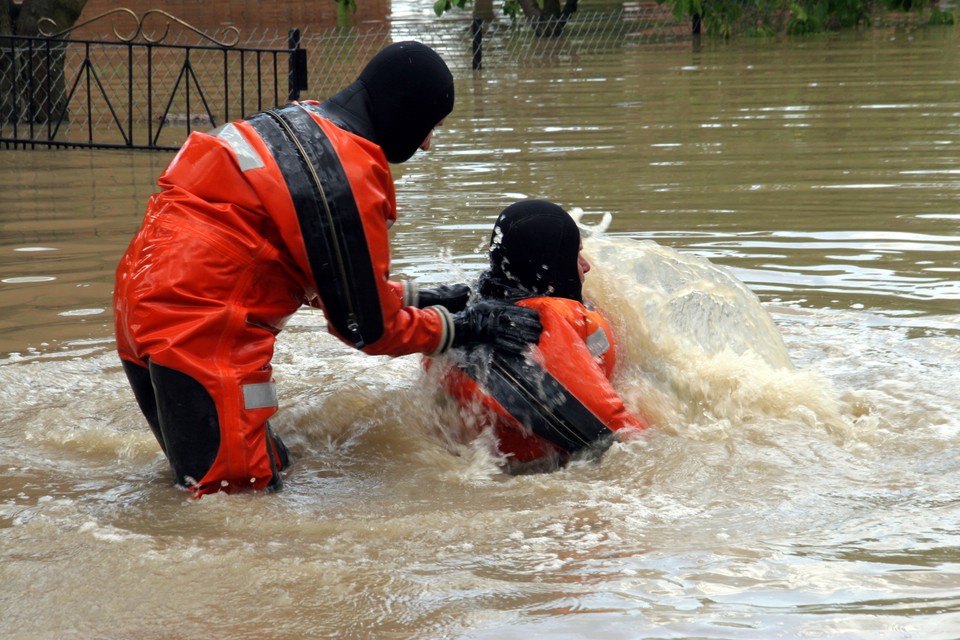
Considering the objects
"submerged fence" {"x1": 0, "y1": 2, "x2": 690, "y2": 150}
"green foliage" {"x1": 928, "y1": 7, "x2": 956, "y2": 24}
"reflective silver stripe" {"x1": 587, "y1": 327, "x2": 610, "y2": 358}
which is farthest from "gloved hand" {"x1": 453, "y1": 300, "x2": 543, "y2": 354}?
"green foliage" {"x1": 928, "y1": 7, "x2": 956, "y2": 24}

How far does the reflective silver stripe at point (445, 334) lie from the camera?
4.52m

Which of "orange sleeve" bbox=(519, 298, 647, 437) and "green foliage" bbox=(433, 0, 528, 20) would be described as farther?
"green foliage" bbox=(433, 0, 528, 20)

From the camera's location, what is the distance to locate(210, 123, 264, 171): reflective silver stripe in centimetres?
401

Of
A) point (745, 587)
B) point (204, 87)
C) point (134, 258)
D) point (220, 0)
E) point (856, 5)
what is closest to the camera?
point (745, 587)

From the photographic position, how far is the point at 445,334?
14.8ft

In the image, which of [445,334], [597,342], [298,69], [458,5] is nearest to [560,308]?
[597,342]

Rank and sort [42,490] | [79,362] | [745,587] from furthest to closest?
[79,362] → [42,490] → [745,587]

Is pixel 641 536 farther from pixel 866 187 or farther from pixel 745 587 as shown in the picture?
pixel 866 187

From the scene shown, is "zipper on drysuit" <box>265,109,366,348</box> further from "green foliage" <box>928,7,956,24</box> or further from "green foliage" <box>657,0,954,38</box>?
"green foliage" <box>928,7,956,24</box>

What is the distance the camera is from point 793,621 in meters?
3.23

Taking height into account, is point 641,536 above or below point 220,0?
below

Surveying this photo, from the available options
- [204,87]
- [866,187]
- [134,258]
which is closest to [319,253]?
[134,258]

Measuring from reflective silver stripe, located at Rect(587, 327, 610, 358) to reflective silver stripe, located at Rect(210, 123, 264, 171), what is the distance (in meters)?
1.48

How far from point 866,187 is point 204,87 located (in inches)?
388
